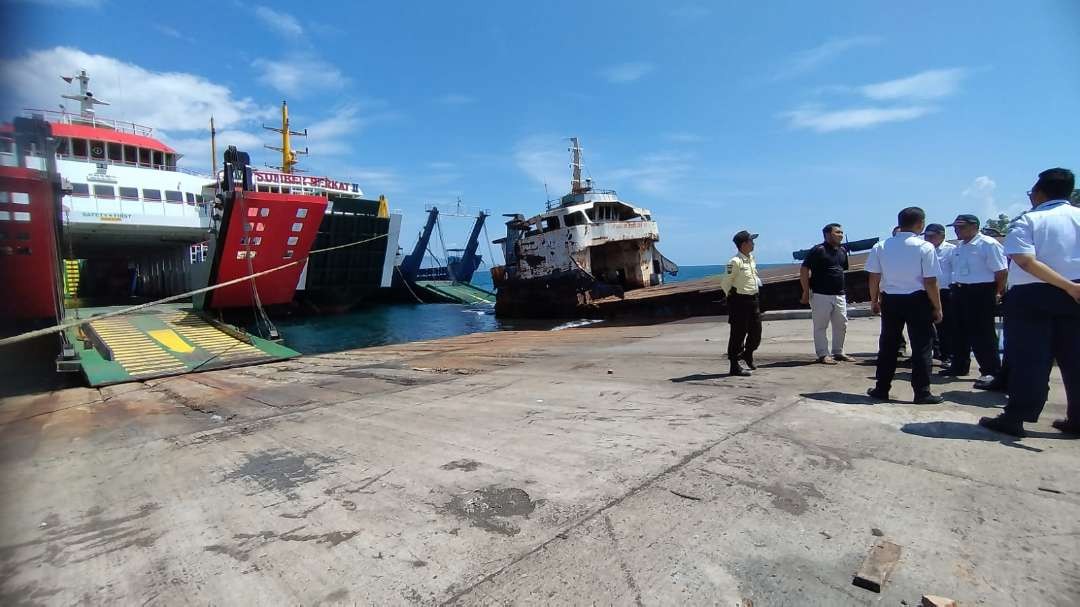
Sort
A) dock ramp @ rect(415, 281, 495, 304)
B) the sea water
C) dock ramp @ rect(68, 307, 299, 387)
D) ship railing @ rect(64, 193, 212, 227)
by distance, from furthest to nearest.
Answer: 1. dock ramp @ rect(415, 281, 495, 304)
2. the sea water
3. ship railing @ rect(64, 193, 212, 227)
4. dock ramp @ rect(68, 307, 299, 387)

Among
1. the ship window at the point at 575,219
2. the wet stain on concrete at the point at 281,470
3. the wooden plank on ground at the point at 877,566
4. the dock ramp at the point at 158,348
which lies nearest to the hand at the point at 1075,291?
the wooden plank on ground at the point at 877,566

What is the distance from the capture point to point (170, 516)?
2.44 metres

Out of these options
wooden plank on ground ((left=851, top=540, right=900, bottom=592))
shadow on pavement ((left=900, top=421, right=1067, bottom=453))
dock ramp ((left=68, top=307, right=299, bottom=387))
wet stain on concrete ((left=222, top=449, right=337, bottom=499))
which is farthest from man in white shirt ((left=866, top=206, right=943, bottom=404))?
dock ramp ((left=68, top=307, right=299, bottom=387))

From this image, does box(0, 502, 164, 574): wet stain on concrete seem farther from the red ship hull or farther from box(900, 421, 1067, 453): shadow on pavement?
the red ship hull

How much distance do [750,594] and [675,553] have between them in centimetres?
29

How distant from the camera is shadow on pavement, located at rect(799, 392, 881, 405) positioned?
11.8ft

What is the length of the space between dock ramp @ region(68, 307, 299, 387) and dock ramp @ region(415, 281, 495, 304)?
21.9m

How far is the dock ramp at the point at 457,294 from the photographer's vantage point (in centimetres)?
3678

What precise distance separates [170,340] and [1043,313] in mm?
15296

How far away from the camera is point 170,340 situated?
12.3 m

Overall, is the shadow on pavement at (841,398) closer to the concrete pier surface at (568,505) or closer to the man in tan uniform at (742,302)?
the concrete pier surface at (568,505)

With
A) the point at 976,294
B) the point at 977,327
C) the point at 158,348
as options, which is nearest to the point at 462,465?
the point at 977,327

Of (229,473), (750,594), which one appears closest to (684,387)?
(750,594)

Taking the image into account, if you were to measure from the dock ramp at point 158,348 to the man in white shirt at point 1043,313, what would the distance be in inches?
444
